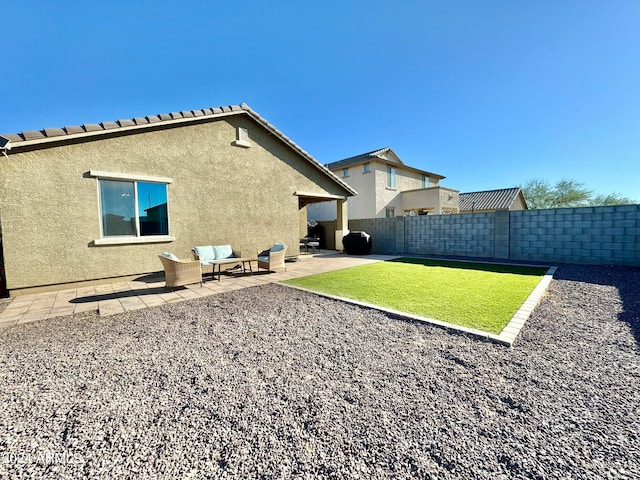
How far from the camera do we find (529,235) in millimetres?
11547

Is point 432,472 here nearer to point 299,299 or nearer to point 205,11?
point 299,299

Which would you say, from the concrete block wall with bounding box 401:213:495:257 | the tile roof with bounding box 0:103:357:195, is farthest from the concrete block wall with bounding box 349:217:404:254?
the tile roof with bounding box 0:103:357:195

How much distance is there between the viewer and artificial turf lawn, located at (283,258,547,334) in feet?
16.4

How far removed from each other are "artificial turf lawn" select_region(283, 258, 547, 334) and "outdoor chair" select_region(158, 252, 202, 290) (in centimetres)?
272

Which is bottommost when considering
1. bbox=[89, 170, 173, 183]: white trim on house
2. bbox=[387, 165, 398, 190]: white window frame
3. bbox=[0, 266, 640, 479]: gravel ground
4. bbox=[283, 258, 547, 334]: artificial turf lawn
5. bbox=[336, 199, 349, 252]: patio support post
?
bbox=[0, 266, 640, 479]: gravel ground

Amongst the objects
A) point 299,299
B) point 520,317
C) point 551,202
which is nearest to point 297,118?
point 299,299

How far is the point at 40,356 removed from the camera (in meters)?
3.66

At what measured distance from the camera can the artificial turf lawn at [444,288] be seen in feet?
16.4

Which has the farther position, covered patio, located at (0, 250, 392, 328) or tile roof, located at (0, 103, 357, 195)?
tile roof, located at (0, 103, 357, 195)

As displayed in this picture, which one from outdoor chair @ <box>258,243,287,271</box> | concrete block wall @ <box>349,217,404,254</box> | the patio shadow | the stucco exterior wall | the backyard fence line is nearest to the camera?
the patio shadow

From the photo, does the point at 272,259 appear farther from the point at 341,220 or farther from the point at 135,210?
the point at 341,220

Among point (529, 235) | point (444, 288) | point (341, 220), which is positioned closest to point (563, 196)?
point (529, 235)

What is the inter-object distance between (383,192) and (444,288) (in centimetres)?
1845

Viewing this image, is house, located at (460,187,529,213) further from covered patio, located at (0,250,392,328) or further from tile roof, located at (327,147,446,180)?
covered patio, located at (0,250,392,328)
